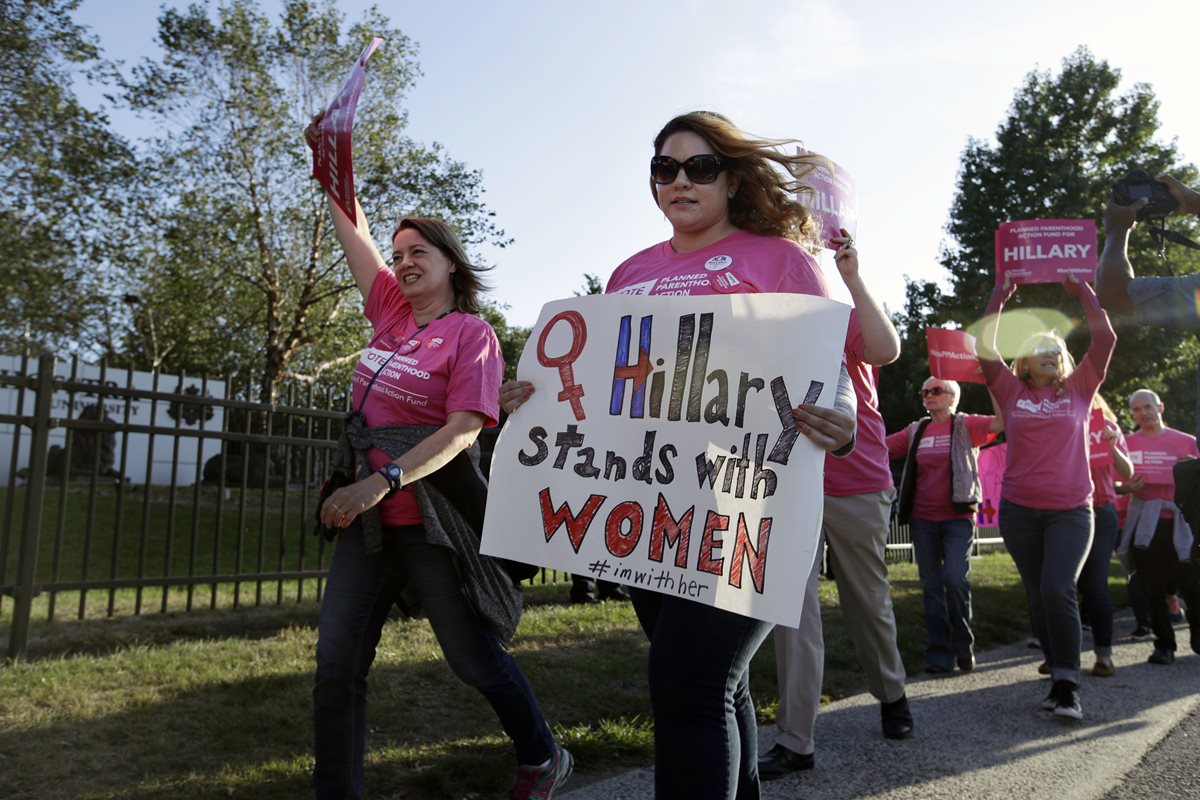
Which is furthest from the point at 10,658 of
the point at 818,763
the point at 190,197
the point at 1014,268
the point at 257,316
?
the point at 257,316

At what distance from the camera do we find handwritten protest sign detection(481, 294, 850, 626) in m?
2.17

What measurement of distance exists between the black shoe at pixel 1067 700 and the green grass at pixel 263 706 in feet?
3.69

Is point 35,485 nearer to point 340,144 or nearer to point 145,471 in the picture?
point 145,471

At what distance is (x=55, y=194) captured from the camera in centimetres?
1681

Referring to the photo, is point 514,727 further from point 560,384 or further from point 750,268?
→ point 750,268

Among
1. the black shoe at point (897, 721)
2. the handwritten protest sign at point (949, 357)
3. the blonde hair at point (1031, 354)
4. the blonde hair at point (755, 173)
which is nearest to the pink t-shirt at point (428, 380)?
the blonde hair at point (755, 173)

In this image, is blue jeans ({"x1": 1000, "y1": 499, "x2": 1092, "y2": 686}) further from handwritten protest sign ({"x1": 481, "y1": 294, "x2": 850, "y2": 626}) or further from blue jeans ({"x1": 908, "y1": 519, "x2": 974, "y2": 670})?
handwritten protest sign ({"x1": 481, "y1": 294, "x2": 850, "y2": 626})

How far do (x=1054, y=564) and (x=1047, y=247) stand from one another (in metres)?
3.88

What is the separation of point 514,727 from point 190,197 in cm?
2126

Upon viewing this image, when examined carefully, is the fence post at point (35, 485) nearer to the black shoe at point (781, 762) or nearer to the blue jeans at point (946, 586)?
the black shoe at point (781, 762)

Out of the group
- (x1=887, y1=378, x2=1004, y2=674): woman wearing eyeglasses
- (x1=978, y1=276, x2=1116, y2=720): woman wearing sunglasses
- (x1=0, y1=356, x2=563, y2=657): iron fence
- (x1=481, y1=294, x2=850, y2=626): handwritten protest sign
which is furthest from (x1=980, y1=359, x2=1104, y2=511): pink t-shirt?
(x1=0, y1=356, x2=563, y2=657): iron fence

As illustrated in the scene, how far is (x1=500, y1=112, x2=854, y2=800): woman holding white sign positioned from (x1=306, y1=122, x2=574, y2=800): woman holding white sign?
49 cm

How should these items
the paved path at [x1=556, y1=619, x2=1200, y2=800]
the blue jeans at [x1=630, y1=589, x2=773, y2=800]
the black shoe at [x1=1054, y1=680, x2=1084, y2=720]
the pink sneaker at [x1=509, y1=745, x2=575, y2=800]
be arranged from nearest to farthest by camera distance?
the blue jeans at [x1=630, y1=589, x2=773, y2=800] → the pink sneaker at [x1=509, y1=745, x2=575, y2=800] → the paved path at [x1=556, y1=619, x2=1200, y2=800] → the black shoe at [x1=1054, y1=680, x2=1084, y2=720]

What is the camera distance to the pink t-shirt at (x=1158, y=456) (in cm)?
769
